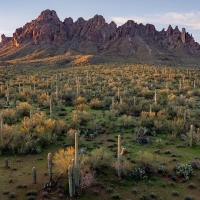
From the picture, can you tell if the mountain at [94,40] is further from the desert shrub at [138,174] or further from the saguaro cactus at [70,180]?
the saguaro cactus at [70,180]

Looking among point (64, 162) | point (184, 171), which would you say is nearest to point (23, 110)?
point (64, 162)

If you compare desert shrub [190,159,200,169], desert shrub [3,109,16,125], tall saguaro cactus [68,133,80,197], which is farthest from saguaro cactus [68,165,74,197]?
desert shrub [3,109,16,125]

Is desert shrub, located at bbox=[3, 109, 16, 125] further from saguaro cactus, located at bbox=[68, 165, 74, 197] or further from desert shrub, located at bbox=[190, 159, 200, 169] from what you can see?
desert shrub, located at bbox=[190, 159, 200, 169]

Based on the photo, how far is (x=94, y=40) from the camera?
13688cm

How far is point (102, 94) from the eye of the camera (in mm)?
43281

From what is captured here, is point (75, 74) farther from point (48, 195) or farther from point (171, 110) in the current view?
point (48, 195)

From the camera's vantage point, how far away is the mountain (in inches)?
4698

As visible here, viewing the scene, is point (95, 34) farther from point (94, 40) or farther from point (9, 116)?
point (9, 116)

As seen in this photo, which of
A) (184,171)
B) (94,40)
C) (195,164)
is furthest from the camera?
(94,40)

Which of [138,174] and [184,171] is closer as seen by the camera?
[138,174]

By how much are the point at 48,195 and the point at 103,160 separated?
422cm

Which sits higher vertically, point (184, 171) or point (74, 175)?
point (74, 175)

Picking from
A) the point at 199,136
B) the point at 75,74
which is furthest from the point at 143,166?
the point at 75,74

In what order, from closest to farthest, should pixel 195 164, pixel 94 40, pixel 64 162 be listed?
pixel 64 162, pixel 195 164, pixel 94 40
